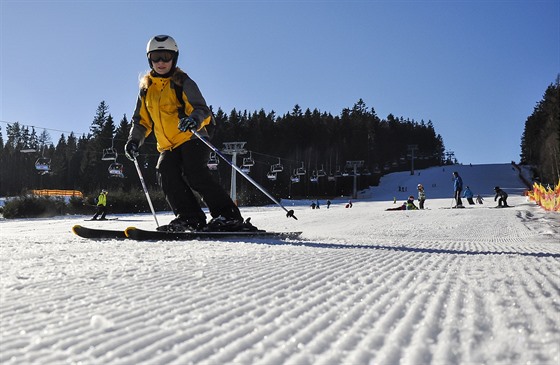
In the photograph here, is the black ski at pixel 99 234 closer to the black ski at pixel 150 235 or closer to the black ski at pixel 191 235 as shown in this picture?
the black ski at pixel 150 235

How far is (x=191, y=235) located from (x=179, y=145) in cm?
92

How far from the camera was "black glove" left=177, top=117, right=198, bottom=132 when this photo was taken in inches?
129

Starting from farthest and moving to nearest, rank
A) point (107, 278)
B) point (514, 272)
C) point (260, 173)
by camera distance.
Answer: point (260, 173)
point (514, 272)
point (107, 278)

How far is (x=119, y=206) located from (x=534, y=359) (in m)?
32.3

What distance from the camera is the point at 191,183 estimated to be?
3.74m

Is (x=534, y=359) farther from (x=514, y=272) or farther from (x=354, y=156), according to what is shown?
(x=354, y=156)

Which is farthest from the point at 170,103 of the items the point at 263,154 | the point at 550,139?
the point at 550,139

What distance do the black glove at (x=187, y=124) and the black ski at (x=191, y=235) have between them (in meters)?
0.79

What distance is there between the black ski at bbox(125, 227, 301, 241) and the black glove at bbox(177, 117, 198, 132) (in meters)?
0.79

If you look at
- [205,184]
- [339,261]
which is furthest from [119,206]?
[339,261]

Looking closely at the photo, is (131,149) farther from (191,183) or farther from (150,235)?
(150,235)

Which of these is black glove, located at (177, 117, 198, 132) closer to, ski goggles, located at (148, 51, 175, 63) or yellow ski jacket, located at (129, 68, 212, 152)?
yellow ski jacket, located at (129, 68, 212, 152)

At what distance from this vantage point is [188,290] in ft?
3.88

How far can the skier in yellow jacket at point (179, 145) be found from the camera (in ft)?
12.0
